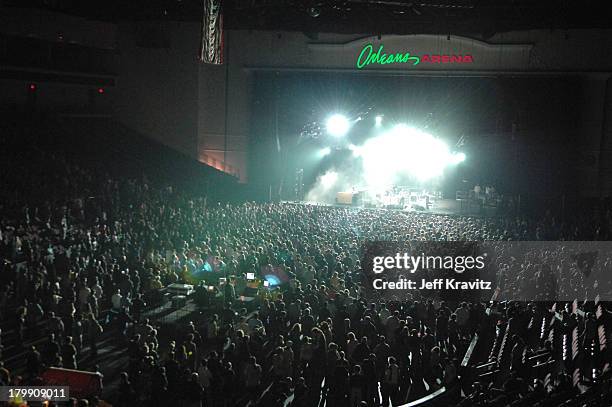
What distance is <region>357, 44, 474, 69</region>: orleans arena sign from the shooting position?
98.1 ft

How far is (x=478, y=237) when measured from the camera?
18875mm

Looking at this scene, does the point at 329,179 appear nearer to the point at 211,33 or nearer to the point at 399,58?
the point at 399,58

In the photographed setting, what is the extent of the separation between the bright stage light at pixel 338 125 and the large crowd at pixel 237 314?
12.1 meters

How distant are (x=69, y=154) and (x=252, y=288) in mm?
15329

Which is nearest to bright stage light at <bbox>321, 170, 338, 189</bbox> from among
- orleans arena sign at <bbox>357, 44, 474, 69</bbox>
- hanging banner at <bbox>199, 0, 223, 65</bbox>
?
orleans arena sign at <bbox>357, 44, 474, 69</bbox>

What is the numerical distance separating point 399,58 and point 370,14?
3.52 m

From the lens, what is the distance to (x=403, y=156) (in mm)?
36312

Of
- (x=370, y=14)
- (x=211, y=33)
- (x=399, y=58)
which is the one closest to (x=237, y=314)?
(x=211, y=33)

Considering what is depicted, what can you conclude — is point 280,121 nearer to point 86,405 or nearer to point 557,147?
point 557,147

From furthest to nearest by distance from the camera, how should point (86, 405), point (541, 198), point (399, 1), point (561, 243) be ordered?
point (541, 198)
point (399, 1)
point (561, 243)
point (86, 405)

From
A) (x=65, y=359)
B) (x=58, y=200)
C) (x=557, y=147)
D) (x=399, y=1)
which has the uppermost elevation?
(x=399, y=1)

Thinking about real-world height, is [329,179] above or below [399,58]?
below

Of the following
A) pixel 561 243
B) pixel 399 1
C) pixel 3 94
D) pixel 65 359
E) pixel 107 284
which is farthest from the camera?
pixel 3 94

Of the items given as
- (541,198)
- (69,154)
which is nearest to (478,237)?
(541,198)
